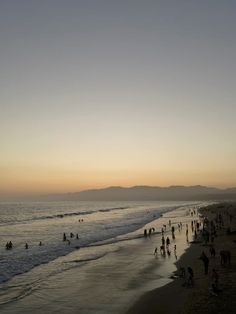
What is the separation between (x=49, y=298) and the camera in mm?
24672

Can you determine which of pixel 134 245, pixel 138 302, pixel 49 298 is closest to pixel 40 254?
pixel 134 245

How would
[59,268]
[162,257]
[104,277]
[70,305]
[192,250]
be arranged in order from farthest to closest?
[192,250] → [162,257] → [59,268] → [104,277] → [70,305]

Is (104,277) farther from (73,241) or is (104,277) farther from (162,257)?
(73,241)

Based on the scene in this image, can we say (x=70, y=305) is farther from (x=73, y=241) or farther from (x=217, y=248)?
(x=73, y=241)

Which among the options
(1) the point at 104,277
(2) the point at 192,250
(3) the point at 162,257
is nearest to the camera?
(1) the point at 104,277

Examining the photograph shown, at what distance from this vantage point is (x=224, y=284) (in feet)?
79.6

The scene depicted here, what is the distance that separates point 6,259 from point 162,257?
17.2 meters

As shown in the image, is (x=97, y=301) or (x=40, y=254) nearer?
(x=97, y=301)

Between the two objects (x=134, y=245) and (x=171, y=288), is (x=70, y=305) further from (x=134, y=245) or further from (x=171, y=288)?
(x=134, y=245)

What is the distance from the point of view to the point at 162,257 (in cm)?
3975

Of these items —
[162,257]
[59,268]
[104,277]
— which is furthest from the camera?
[162,257]

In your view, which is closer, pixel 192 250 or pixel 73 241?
pixel 192 250

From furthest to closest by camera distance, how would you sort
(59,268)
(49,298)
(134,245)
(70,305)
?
(134,245) → (59,268) → (49,298) → (70,305)

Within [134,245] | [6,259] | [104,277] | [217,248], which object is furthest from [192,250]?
[6,259]
